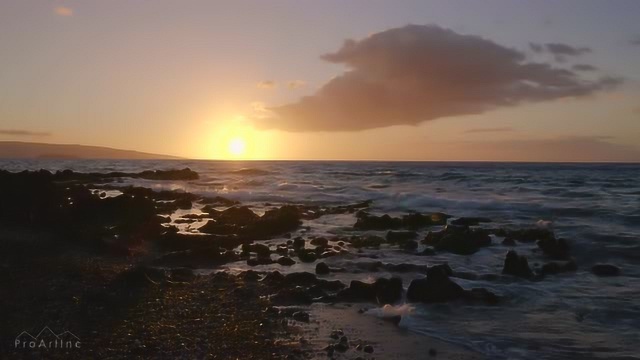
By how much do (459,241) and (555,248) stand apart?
11.3 ft

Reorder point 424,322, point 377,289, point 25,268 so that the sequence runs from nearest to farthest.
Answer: point 424,322
point 377,289
point 25,268

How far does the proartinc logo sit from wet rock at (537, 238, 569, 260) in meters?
16.3

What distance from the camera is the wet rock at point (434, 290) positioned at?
1283cm

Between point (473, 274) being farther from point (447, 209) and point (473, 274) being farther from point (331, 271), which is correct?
point (447, 209)

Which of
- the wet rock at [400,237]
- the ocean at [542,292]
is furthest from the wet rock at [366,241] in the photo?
the ocean at [542,292]

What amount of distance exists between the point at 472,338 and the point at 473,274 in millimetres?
6120

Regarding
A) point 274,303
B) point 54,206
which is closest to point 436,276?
point 274,303

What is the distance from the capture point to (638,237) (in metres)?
24.0

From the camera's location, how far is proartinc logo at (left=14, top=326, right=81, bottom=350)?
8.30 meters

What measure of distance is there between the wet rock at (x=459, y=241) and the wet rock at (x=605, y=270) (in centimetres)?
427

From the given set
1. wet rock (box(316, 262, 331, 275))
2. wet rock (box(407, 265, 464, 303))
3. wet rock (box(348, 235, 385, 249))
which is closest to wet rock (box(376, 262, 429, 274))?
wet rock (box(316, 262, 331, 275))

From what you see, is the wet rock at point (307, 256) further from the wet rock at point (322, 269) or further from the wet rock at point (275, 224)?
the wet rock at point (275, 224)

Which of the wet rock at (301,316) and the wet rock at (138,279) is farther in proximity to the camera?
the wet rock at (138,279)

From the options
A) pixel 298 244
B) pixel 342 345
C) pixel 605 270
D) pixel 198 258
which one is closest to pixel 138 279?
pixel 198 258
